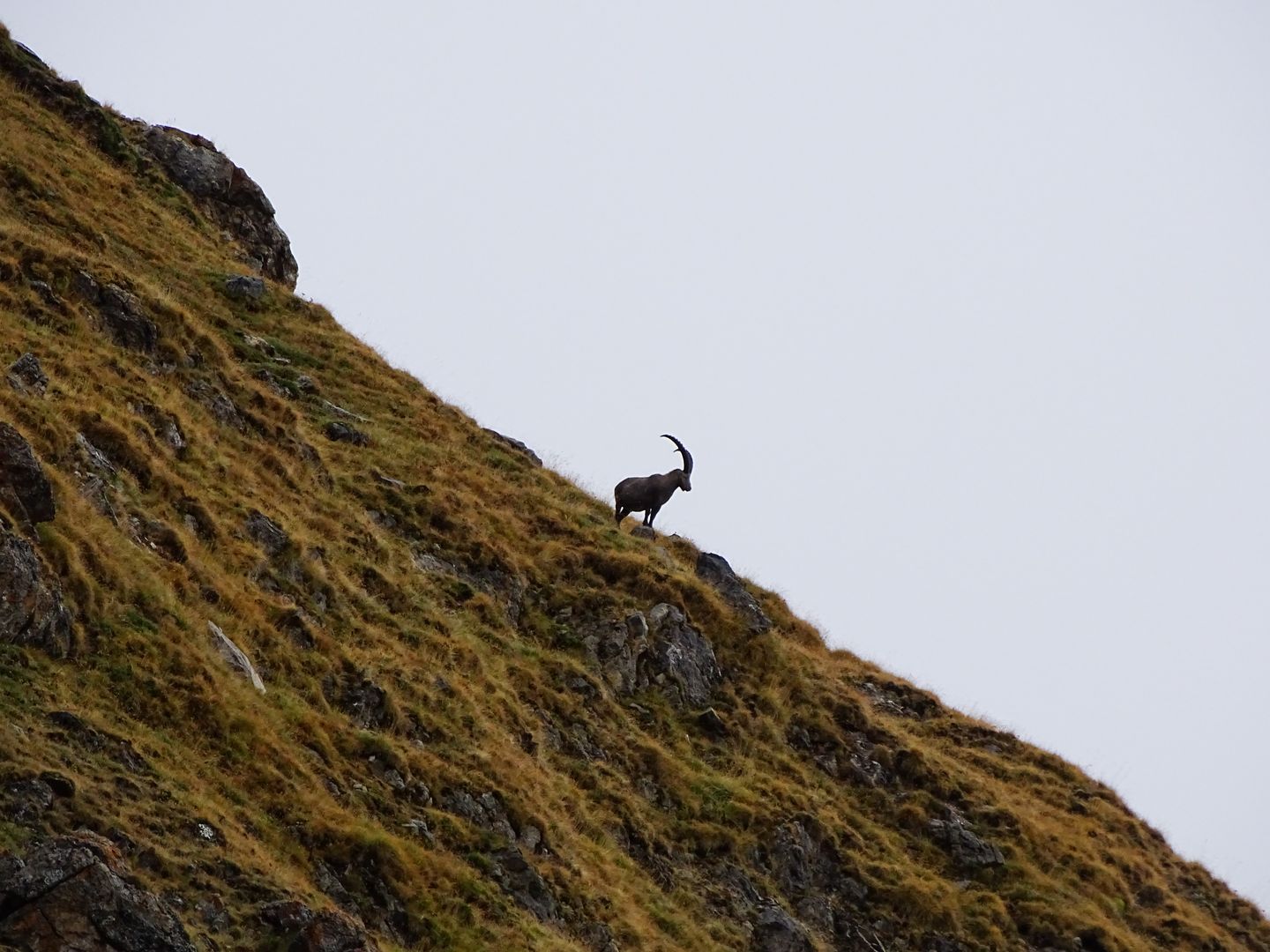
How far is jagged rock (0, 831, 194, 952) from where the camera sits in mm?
11711

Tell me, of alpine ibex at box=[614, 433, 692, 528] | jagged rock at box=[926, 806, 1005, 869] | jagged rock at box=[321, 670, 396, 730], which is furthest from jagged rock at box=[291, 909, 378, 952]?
alpine ibex at box=[614, 433, 692, 528]

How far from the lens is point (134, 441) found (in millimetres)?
23391

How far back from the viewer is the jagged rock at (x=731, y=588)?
33.3m

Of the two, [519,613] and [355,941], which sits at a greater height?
[519,613]

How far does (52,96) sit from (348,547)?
83.3 ft

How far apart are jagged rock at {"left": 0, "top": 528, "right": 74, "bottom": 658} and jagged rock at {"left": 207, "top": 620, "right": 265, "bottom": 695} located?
104 inches

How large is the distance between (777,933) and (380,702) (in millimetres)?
8921

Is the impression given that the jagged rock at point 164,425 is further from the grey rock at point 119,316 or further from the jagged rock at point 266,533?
the grey rock at point 119,316

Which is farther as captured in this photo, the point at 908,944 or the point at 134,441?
the point at 908,944

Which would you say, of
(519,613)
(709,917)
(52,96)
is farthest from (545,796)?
(52,96)

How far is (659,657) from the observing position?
29938mm

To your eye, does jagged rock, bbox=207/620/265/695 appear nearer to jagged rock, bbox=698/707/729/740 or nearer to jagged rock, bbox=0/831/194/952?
jagged rock, bbox=0/831/194/952

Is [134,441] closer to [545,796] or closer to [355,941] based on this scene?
[545,796]

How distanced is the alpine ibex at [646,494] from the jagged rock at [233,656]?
17.7m
